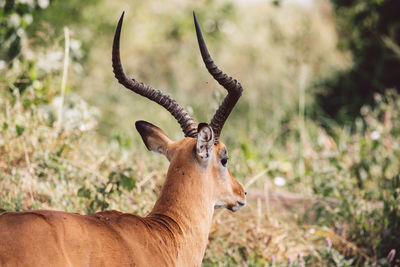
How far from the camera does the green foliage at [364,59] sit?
11680mm

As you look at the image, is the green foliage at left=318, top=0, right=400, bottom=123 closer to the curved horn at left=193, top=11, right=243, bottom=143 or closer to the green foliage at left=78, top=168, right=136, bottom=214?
the green foliage at left=78, top=168, right=136, bottom=214

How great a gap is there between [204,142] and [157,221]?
22.7 inches

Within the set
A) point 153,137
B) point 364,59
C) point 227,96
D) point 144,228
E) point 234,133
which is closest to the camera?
point 144,228

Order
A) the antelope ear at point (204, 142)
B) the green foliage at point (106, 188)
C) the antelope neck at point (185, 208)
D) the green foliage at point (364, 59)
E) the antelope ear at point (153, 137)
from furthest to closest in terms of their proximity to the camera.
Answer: the green foliage at point (364, 59) < the green foliage at point (106, 188) < the antelope ear at point (153, 137) < the antelope neck at point (185, 208) < the antelope ear at point (204, 142)

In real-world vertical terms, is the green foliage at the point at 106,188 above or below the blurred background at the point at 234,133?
below

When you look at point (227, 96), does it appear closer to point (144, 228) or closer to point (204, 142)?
point (204, 142)

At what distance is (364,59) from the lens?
12.4 meters

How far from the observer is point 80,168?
5383 mm

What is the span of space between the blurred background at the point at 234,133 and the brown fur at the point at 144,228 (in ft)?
3.64

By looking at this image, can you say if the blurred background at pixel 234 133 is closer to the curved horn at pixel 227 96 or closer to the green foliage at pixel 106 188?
the green foliage at pixel 106 188

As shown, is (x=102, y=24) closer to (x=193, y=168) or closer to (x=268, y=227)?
(x=268, y=227)

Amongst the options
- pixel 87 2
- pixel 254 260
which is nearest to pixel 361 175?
pixel 254 260

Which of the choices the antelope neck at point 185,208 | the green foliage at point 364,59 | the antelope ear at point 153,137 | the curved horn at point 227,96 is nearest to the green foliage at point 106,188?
the antelope ear at point 153,137

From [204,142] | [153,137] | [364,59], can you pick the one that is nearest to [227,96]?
[204,142]
